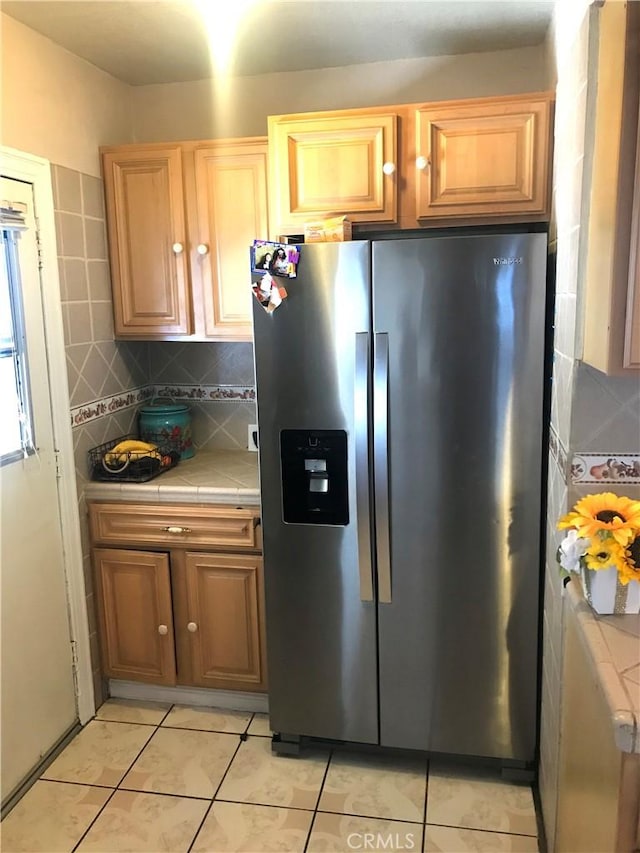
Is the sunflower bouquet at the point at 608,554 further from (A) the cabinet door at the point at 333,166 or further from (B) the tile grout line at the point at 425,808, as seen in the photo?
(A) the cabinet door at the point at 333,166

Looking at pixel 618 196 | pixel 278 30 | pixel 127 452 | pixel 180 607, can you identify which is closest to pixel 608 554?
pixel 618 196

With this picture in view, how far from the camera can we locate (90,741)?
8.04 feet

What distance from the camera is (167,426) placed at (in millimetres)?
2838

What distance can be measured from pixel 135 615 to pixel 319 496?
96 centimetres

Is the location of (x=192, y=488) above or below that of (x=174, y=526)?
above

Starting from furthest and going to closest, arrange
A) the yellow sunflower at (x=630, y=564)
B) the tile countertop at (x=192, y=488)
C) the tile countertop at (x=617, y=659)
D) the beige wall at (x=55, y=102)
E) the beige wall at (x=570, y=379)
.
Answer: the tile countertop at (x=192, y=488) → the beige wall at (x=55, y=102) → the beige wall at (x=570, y=379) → the yellow sunflower at (x=630, y=564) → the tile countertop at (x=617, y=659)

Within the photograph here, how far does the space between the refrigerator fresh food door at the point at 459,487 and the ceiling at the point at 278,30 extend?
0.76 m

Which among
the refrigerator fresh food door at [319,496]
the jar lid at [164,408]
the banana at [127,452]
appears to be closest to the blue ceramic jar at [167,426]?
the jar lid at [164,408]

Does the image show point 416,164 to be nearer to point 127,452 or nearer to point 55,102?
point 55,102

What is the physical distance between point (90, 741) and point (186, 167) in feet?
6.92

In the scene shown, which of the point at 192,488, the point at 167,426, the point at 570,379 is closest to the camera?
the point at 570,379

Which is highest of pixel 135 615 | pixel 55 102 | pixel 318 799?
pixel 55 102

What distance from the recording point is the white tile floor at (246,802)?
1.99 meters

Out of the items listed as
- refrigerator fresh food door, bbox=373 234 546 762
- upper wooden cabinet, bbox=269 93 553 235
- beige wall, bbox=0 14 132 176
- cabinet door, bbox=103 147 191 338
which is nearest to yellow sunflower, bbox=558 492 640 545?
refrigerator fresh food door, bbox=373 234 546 762
